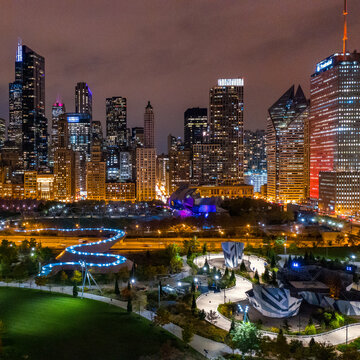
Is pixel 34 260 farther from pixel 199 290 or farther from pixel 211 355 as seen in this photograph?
pixel 211 355

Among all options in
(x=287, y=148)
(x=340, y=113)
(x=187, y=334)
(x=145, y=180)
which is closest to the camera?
(x=187, y=334)

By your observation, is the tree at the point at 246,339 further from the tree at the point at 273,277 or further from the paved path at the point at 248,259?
the paved path at the point at 248,259

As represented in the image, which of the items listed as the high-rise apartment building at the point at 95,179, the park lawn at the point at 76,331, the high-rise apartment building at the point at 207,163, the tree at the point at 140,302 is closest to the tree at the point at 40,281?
the park lawn at the point at 76,331

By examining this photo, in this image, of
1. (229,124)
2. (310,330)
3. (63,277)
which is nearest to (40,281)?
(63,277)

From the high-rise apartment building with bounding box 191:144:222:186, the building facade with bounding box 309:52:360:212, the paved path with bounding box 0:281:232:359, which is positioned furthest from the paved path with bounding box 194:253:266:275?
the high-rise apartment building with bounding box 191:144:222:186

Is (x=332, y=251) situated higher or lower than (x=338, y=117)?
lower

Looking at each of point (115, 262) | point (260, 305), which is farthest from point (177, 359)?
point (115, 262)

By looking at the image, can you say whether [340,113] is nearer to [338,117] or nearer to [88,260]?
[338,117]

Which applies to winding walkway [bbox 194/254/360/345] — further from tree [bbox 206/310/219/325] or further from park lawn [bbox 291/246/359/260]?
park lawn [bbox 291/246/359/260]
